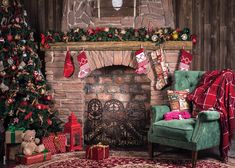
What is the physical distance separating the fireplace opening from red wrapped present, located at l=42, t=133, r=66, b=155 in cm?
63

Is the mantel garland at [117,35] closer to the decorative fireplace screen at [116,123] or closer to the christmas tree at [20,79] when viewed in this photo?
the christmas tree at [20,79]

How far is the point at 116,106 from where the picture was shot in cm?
550

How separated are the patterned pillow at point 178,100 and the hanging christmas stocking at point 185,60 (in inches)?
16.8

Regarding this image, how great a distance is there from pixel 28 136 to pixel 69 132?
0.73 m

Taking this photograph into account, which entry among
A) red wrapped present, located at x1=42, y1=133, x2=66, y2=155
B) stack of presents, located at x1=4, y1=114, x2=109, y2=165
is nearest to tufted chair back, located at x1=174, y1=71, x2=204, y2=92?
stack of presents, located at x1=4, y1=114, x2=109, y2=165

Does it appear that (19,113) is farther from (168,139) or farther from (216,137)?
(216,137)

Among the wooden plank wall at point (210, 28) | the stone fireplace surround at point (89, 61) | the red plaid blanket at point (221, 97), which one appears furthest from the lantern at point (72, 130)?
the wooden plank wall at point (210, 28)

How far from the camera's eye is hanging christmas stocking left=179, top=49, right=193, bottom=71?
5039 millimetres

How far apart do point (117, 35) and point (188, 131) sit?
5.65 feet

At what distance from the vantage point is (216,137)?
4.31m

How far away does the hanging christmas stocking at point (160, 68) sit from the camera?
5082mm

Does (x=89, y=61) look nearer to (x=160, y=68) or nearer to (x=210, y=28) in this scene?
(x=160, y=68)

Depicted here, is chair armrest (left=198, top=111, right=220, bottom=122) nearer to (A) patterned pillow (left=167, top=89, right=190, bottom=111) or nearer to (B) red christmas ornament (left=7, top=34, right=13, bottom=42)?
(A) patterned pillow (left=167, top=89, right=190, bottom=111)

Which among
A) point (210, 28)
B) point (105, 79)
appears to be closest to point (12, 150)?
point (105, 79)
